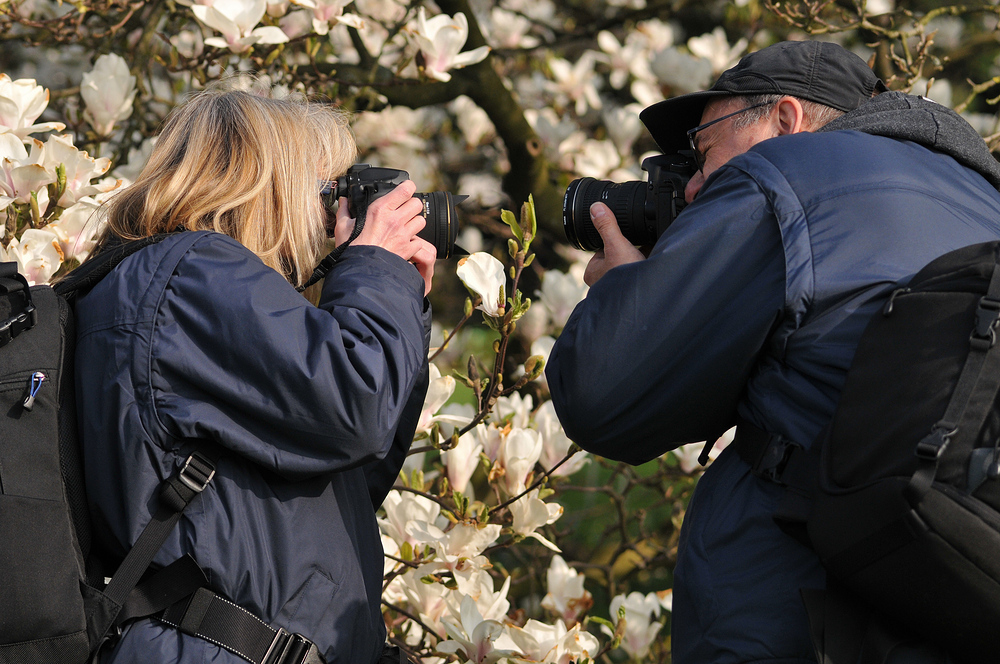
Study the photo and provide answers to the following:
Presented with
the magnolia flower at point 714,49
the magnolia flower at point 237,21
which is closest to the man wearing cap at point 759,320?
the magnolia flower at point 237,21

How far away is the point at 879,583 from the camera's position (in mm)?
967

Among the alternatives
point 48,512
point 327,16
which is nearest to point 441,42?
point 327,16

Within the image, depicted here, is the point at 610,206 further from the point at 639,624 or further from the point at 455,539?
the point at 639,624

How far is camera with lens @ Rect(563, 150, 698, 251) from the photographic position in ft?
5.02

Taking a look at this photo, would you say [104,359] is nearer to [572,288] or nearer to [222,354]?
[222,354]

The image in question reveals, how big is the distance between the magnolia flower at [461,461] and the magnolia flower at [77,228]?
2.36ft

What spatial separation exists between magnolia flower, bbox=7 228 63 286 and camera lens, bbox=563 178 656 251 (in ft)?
2.78

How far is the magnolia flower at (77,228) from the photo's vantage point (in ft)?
5.57

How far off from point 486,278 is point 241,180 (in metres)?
0.43

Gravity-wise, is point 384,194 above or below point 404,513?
above

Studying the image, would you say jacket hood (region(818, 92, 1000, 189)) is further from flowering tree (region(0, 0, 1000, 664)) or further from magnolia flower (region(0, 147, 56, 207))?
magnolia flower (region(0, 147, 56, 207))

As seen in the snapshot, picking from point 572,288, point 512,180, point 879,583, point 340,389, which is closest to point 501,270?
point 340,389

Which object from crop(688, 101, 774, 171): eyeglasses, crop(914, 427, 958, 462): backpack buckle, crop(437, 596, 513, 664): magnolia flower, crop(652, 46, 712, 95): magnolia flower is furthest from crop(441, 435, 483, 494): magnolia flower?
crop(652, 46, 712, 95): magnolia flower

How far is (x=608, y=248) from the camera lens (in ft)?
4.95
